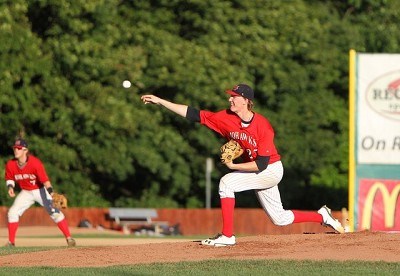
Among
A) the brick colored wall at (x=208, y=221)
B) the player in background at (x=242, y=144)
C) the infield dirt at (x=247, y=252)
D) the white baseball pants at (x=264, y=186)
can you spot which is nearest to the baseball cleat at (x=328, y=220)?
the infield dirt at (x=247, y=252)

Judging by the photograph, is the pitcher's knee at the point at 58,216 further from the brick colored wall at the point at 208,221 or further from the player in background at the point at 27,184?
the brick colored wall at the point at 208,221

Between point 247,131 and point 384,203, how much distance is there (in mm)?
8589

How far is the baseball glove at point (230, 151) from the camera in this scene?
14375 millimetres

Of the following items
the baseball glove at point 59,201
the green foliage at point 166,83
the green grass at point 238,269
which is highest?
the green foliage at point 166,83

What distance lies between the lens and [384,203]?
22672 millimetres

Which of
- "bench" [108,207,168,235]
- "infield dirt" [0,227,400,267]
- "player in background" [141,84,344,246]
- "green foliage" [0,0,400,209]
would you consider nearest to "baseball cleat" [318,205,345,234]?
"infield dirt" [0,227,400,267]

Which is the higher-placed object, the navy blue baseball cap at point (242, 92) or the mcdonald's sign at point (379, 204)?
the navy blue baseball cap at point (242, 92)

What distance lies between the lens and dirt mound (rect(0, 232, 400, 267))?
46.2ft

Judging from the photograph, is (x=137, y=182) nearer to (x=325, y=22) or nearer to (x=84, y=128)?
(x=84, y=128)

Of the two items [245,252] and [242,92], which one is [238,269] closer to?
[245,252]

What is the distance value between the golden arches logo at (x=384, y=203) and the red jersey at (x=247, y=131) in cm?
805

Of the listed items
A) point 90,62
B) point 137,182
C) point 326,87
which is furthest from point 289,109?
point 90,62

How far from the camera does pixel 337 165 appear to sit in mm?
40906

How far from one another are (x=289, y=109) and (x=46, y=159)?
8.15 metres
